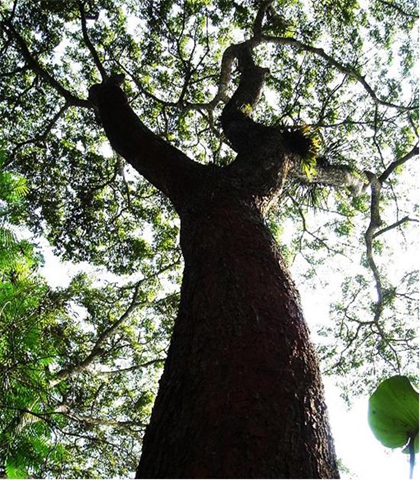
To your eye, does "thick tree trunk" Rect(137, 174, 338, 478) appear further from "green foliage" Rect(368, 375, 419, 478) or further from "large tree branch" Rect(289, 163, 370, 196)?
"large tree branch" Rect(289, 163, 370, 196)

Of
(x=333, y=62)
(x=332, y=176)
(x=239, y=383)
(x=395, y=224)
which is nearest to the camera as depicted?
(x=239, y=383)

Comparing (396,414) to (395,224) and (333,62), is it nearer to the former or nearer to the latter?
(395,224)

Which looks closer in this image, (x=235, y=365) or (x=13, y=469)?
(x=235, y=365)

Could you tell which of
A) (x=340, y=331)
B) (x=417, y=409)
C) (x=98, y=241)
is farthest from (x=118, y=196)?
(x=417, y=409)

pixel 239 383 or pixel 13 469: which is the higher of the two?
pixel 239 383

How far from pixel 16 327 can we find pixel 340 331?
26.8ft

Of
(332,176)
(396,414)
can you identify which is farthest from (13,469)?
(332,176)

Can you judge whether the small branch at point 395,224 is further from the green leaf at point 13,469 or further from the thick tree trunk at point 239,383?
the green leaf at point 13,469

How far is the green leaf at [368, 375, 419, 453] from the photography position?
117 cm

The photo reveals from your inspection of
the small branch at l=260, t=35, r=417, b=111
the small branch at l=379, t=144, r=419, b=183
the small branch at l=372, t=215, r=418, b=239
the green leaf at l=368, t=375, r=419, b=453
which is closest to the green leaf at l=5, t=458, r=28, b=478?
the green leaf at l=368, t=375, r=419, b=453

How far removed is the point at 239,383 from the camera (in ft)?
5.15

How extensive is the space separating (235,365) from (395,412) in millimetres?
621

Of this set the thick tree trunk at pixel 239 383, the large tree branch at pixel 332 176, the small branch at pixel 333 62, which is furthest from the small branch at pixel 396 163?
the thick tree trunk at pixel 239 383

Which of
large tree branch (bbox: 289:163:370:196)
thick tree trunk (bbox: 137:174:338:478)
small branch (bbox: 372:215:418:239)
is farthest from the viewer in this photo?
small branch (bbox: 372:215:418:239)
